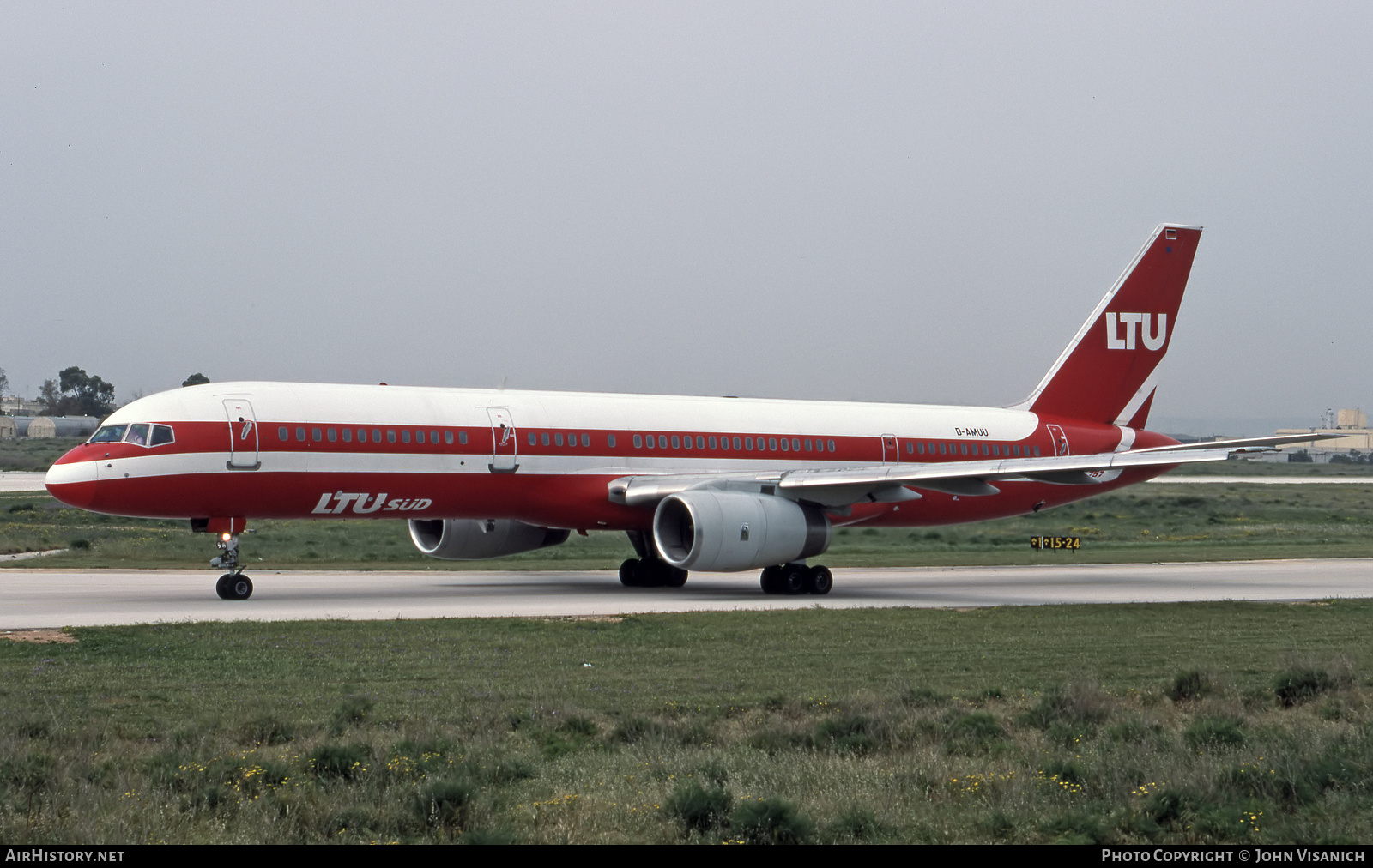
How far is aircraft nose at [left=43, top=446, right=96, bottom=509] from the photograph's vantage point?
25094 millimetres

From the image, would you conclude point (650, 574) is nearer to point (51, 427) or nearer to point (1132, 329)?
point (1132, 329)

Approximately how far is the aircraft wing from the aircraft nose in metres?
10.3

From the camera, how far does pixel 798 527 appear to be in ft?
95.7

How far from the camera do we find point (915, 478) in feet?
95.1

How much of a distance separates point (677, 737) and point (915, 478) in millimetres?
17281

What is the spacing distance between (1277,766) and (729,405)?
23119mm

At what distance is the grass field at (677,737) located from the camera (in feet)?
30.6

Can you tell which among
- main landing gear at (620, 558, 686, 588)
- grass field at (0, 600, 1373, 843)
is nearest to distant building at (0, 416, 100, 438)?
main landing gear at (620, 558, 686, 588)

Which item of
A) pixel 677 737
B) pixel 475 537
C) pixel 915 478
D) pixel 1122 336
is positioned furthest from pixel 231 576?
pixel 1122 336

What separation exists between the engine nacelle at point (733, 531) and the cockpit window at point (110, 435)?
34.0 feet

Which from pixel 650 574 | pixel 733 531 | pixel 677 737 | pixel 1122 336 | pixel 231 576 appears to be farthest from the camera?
pixel 1122 336

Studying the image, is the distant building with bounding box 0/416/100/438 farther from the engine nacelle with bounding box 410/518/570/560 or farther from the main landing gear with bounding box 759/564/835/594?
Result: the main landing gear with bounding box 759/564/835/594

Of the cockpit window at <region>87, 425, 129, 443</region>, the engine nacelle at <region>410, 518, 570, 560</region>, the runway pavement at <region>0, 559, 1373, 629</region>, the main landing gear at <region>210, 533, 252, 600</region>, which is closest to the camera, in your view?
the runway pavement at <region>0, 559, 1373, 629</region>

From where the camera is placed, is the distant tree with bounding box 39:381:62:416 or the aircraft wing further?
the distant tree with bounding box 39:381:62:416
